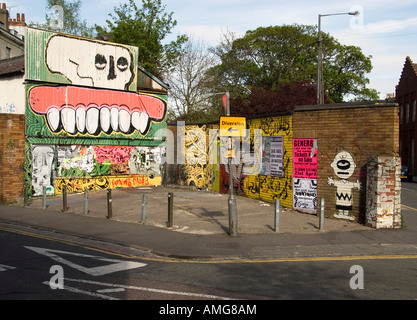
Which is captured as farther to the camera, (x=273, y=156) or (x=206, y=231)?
(x=273, y=156)

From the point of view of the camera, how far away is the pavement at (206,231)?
9.38 m

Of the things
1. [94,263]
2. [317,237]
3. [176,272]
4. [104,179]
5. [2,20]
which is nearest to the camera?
[176,272]

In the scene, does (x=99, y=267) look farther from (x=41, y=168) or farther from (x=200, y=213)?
(x=41, y=168)

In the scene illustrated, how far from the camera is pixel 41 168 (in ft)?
62.0

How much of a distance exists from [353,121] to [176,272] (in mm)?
8191

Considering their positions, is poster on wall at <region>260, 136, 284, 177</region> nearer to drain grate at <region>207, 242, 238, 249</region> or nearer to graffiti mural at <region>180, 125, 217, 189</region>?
graffiti mural at <region>180, 125, 217, 189</region>

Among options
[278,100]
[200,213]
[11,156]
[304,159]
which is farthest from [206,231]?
[278,100]

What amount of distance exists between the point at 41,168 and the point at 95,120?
3644mm

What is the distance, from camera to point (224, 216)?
44.4 feet

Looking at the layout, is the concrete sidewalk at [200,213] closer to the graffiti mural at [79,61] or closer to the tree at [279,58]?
the graffiti mural at [79,61]

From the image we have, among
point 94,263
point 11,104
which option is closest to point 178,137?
point 11,104

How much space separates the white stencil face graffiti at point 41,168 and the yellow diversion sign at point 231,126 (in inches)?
449

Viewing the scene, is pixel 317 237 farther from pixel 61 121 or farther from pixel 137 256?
pixel 61 121

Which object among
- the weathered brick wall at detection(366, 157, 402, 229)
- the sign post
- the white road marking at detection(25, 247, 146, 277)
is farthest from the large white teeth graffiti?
the weathered brick wall at detection(366, 157, 402, 229)
